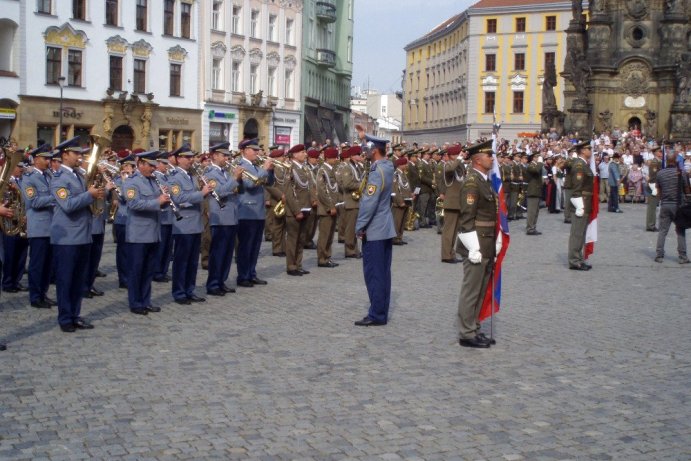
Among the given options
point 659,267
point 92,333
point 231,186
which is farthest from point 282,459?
point 659,267

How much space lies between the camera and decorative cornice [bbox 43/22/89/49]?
45.2m

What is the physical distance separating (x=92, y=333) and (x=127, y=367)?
74.8 inches

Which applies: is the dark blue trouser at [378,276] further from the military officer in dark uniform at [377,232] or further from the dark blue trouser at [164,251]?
the dark blue trouser at [164,251]

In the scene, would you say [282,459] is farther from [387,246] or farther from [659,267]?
[659,267]

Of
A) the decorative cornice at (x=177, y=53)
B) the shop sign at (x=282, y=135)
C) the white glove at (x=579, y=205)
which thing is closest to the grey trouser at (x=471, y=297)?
the white glove at (x=579, y=205)

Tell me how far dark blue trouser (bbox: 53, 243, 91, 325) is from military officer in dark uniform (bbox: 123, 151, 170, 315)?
3.63 ft

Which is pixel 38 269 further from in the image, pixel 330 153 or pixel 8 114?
pixel 8 114

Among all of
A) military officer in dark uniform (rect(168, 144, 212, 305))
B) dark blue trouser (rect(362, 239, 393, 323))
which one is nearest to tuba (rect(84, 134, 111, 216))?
military officer in dark uniform (rect(168, 144, 212, 305))

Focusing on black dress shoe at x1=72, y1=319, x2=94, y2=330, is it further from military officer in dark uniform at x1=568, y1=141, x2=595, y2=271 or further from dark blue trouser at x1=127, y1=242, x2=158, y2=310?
military officer in dark uniform at x1=568, y1=141, x2=595, y2=271

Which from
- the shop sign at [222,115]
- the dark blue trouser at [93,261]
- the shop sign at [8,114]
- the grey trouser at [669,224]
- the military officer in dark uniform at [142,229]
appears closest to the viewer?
the military officer in dark uniform at [142,229]

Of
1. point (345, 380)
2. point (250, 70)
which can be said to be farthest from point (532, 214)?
point (250, 70)

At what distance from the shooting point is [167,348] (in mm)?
10078

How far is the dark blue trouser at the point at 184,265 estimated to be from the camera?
13.2m

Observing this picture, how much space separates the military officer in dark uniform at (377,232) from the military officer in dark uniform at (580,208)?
641 cm
